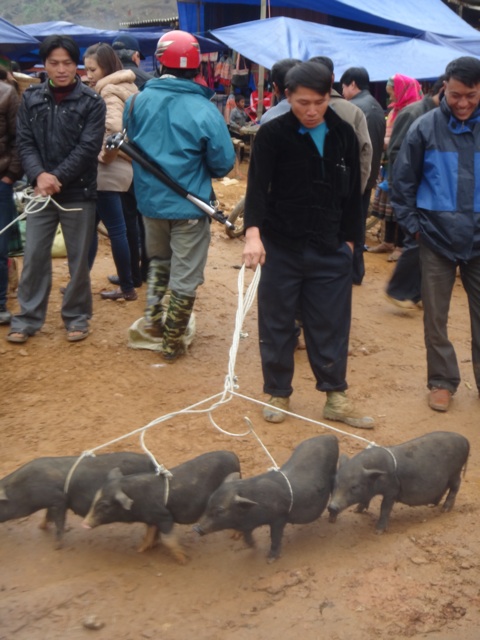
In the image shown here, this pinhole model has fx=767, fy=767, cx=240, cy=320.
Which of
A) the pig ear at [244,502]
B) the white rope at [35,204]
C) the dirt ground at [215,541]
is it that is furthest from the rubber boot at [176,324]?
the pig ear at [244,502]

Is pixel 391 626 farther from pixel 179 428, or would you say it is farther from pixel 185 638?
pixel 179 428

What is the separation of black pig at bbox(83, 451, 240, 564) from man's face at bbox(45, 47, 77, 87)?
3276mm

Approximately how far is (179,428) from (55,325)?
7.05 feet

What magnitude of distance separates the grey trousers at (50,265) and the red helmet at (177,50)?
129 centimetres

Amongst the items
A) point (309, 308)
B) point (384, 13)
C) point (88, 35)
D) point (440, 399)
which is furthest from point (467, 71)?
point (88, 35)

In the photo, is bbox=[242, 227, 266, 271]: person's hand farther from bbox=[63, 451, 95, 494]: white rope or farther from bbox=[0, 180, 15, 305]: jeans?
bbox=[0, 180, 15, 305]: jeans

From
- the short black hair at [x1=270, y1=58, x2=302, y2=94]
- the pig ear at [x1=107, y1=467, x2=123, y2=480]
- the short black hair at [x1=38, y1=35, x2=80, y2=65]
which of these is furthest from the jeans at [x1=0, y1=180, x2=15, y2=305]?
the pig ear at [x1=107, y1=467, x2=123, y2=480]

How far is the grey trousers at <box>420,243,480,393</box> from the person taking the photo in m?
5.20

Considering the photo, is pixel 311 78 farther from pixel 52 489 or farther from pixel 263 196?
pixel 52 489

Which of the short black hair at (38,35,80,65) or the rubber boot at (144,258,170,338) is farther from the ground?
the short black hair at (38,35,80,65)

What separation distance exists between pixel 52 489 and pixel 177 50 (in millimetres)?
3295

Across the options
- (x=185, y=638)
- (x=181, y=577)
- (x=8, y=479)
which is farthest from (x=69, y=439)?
(x=185, y=638)

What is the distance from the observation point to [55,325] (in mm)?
6664

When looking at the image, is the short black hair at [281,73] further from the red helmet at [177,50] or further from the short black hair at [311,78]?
the short black hair at [311,78]
